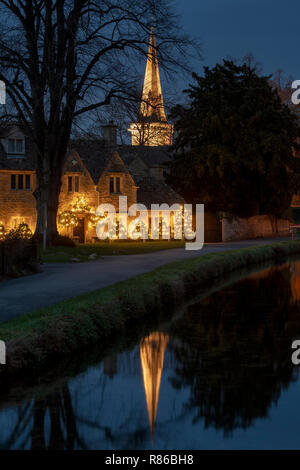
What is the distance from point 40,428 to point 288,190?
43204 millimetres

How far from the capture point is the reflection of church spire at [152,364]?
8.59 m

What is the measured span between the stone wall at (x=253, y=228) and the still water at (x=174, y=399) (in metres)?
35.4

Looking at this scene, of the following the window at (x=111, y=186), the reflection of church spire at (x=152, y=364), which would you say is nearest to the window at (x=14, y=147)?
the window at (x=111, y=186)

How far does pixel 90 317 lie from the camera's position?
11.7 metres

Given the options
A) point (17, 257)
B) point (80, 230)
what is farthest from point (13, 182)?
point (17, 257)

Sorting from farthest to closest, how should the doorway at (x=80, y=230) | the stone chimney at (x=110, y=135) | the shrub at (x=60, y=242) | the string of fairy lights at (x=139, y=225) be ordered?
the stone chimney at (x=110, y=135)
the string of fairy lights at (x=139, y=225)
the doorway at (x=80, y=230)
the shrub at (x=60, y=242)

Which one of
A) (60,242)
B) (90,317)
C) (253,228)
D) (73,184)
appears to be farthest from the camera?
(253,228)

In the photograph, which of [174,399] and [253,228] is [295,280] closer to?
[174,399]

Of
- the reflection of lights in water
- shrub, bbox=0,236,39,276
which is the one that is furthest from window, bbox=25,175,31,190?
shrub, bbox=0,236,39,276

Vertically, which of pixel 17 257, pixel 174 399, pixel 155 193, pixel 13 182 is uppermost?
pixel 13 182

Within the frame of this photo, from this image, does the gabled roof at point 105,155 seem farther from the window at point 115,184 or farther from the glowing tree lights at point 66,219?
the glowing tree lights at point 66,219

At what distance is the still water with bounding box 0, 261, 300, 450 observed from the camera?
23.5 ft

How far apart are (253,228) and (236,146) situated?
806 centimetres
